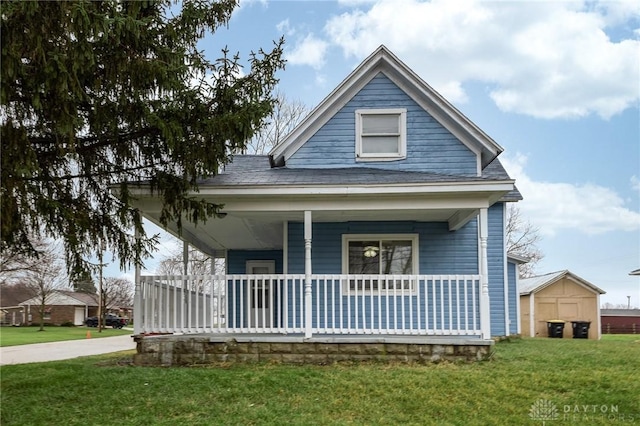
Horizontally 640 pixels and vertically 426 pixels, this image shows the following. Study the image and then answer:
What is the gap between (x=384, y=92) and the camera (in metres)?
12.1

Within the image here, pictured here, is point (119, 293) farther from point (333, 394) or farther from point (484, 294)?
point (333, 394)

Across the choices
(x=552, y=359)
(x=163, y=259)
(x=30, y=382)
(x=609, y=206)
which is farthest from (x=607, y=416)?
(x=163, y=259)

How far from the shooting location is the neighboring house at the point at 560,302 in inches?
942

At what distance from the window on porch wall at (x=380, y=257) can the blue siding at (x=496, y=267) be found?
3106mm

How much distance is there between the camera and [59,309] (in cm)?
5459

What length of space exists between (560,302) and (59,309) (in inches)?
1863

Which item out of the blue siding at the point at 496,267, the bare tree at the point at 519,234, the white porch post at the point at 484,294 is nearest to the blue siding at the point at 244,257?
the blue siding at the point at 496,267

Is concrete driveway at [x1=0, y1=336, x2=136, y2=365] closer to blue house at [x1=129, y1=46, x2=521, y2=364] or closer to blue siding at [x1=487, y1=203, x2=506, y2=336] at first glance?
blue house at [x1=129, y1=46, x2=521, y2=364]

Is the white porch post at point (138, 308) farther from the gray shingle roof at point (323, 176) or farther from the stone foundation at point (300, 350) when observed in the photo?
the gray shingle roof at point (323, 176)

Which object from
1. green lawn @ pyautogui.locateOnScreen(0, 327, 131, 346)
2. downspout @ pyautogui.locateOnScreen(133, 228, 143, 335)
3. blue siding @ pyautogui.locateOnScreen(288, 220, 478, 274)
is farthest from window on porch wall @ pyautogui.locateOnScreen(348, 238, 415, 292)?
green lawn @ pyautogui.locateOnScreen(0, 327, 131, 346)

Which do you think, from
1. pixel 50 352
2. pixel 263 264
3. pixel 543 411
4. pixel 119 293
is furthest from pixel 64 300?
pixel 543 411

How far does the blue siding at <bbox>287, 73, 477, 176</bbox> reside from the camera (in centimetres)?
1177

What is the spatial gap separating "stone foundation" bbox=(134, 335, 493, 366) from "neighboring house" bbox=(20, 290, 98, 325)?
4954 cm

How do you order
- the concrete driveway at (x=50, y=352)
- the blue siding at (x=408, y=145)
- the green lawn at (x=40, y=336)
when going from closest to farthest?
the blue siding at (x=408, y=145), the concrete driveway at (x=50, y=352), the green lawn at (x=40, y=336)
